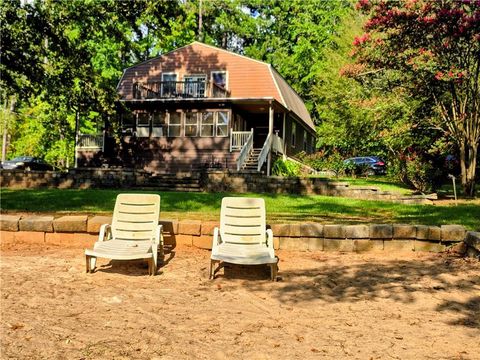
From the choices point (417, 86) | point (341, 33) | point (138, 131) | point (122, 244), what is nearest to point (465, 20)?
point (417, 86)

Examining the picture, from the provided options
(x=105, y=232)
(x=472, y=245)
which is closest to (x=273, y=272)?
(x=105, y=232)

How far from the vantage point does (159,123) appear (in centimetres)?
2370

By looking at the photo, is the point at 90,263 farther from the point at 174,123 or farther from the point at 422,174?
the point at 174,123

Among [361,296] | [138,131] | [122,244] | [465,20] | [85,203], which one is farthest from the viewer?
[138,131]

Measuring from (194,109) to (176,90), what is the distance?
1.97m

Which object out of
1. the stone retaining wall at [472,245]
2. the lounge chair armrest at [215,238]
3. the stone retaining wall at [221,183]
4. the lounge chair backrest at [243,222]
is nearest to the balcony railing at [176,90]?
the stone retaining wall at [221,183]

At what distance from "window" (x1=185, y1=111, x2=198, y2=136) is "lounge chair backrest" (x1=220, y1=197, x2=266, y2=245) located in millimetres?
17023

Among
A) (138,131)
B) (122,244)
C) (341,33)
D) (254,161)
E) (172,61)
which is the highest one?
(341,33)

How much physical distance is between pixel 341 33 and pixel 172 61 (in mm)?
19310

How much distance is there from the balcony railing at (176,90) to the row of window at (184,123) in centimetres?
100

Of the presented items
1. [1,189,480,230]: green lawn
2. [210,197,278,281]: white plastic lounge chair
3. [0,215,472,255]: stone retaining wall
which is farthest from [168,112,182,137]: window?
[210,197,278,281]: white plastic lounge chair

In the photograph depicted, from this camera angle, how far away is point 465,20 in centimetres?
1206

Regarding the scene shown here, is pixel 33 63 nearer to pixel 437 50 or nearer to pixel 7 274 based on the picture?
pixel 7 274

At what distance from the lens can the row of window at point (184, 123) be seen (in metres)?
22.9
